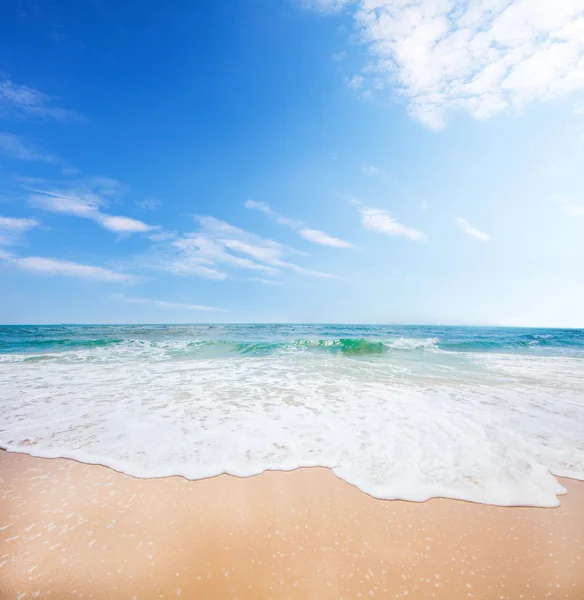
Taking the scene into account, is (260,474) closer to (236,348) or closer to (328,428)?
(328,428)

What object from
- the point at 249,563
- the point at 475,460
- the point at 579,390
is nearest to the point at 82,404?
the point at 249,563

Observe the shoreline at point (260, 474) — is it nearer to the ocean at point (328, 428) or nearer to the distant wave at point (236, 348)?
the ocean at point (328, 428)

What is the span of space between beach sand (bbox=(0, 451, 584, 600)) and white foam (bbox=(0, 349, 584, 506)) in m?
0.29

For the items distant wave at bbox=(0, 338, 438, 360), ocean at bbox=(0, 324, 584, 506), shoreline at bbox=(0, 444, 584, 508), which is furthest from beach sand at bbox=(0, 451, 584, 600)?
distant wave at bbox=(0, 338, 438, 360)

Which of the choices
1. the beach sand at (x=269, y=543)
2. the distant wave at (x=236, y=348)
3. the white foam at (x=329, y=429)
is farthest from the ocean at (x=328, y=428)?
the distant wave at (x=236, y=348)

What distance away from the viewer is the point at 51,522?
2.25m

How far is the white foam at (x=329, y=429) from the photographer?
3029 mm

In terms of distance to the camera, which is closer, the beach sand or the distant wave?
the beach sand

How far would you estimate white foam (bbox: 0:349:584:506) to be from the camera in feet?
9.94

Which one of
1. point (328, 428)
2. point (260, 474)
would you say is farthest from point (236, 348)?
point (260, 474)

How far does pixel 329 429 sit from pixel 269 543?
2.22m

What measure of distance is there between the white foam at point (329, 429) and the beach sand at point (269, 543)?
0.29 meters

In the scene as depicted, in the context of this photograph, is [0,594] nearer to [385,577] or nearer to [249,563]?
[249,563]

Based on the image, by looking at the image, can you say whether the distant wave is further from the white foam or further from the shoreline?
the shoreline
